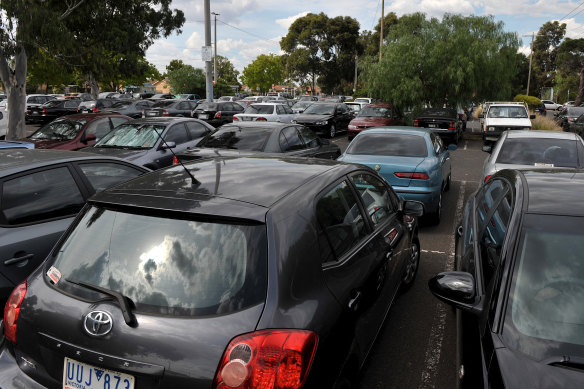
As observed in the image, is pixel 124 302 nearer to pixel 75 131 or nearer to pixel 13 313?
pixel 13 313

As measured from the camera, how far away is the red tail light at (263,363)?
1.85 meters

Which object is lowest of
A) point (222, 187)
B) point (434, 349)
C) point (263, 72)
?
point (434, 349)

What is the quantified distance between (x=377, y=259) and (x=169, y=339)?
5.57 ft

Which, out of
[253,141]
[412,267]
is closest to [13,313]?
[412,267]

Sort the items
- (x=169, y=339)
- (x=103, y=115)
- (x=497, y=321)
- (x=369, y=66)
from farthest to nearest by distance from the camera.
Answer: (x=369, y=66) < (x=103, y=115) < (x=497, y=321) < (x=169, y=339)

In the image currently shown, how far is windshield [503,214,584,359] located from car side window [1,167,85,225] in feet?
11.7

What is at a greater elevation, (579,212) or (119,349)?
(579,212)

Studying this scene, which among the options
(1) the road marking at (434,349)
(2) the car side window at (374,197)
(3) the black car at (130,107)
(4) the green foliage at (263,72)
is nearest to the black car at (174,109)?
Answer: (3) the black car at (130,107)

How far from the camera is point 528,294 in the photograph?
93.7 inches

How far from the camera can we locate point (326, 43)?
6200cm

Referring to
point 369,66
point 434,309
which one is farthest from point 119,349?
point 369,66

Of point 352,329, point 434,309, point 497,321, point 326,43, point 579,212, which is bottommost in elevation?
point 434,309

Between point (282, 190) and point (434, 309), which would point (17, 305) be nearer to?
point (282, 190)

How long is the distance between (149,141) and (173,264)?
7.48 meters
